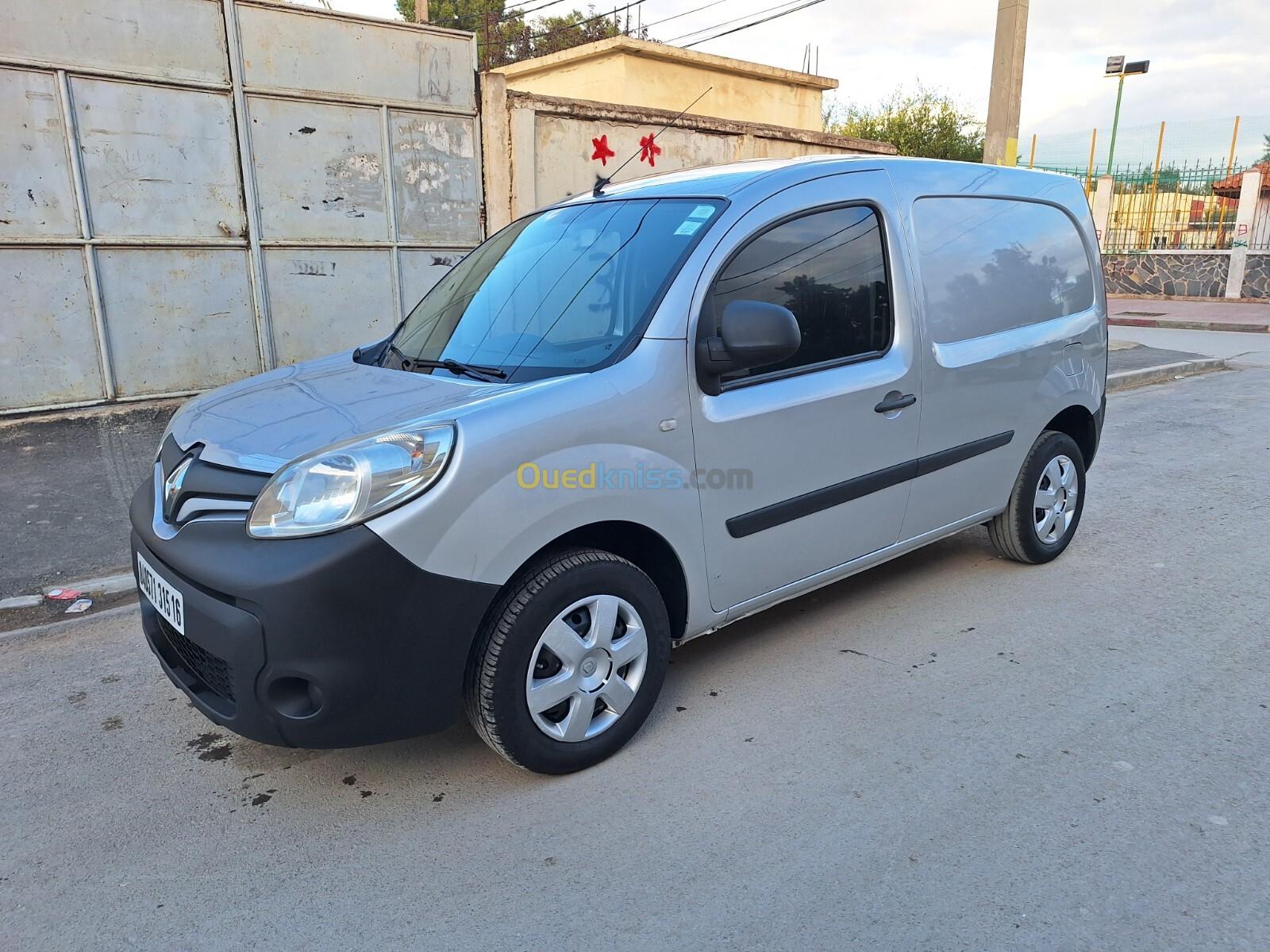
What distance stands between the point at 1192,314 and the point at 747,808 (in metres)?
19.1

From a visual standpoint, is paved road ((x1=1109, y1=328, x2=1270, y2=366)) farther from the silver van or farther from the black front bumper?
the black front bumper

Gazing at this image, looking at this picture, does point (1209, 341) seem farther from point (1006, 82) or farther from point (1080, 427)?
point (1080, 427)

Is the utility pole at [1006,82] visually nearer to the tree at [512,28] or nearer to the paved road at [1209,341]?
the paved road at [1209,341]

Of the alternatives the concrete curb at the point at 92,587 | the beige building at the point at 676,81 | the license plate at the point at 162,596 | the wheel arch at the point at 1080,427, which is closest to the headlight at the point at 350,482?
the license plate at the point at 162,596

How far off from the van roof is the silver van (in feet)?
0.07

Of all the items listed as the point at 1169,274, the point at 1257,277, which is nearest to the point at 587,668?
the point at 1257,277

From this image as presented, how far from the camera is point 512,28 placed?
3316 centimetres

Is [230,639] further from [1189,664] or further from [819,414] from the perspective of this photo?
[1189,664]

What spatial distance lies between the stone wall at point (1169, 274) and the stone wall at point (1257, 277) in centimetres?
6

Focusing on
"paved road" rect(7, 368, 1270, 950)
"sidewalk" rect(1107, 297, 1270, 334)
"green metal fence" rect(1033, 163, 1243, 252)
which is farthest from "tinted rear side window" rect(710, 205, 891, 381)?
"green metal fence" rect(1033, 163, 1243, 252)

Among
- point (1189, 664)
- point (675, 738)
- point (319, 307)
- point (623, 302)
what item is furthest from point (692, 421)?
point (319, 307)

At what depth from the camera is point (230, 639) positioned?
2.32 meters

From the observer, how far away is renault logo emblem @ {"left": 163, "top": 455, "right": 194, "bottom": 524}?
267cm

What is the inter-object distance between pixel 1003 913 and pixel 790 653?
4.80 ft
